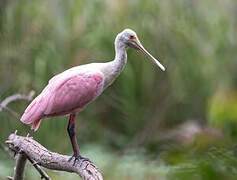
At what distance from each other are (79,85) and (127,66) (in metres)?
5.04

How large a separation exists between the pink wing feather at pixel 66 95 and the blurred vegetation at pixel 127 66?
13.2 ft

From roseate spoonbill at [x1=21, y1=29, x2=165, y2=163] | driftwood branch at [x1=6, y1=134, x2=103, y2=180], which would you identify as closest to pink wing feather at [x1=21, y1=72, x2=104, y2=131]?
roseate spoonbill at [x1=21, y1=29, x2=165, y2=163]

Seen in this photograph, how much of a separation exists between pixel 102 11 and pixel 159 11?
0.86 meters

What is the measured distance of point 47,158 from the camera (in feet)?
7.50

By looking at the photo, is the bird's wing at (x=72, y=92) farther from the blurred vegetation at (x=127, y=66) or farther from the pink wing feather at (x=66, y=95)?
the blurred vegetation at (x=127, y=66)

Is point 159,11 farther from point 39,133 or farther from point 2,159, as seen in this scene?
point 2,159

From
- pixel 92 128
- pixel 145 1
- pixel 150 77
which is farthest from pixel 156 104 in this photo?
pixel 145 1

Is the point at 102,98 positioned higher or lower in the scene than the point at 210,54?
lower

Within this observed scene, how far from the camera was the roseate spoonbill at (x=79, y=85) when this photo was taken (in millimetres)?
2418

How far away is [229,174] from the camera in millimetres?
828

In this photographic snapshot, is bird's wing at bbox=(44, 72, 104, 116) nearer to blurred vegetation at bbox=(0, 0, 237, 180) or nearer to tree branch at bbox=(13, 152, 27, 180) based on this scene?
tree branch at bbox=(13, 152, 27, 180)

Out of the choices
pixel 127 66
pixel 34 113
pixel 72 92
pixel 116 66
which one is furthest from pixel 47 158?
pixel 127 66

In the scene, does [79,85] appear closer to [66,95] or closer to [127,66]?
[66,95]

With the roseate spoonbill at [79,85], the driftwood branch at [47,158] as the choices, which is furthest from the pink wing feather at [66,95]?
the driftwood branch at [47,158]
